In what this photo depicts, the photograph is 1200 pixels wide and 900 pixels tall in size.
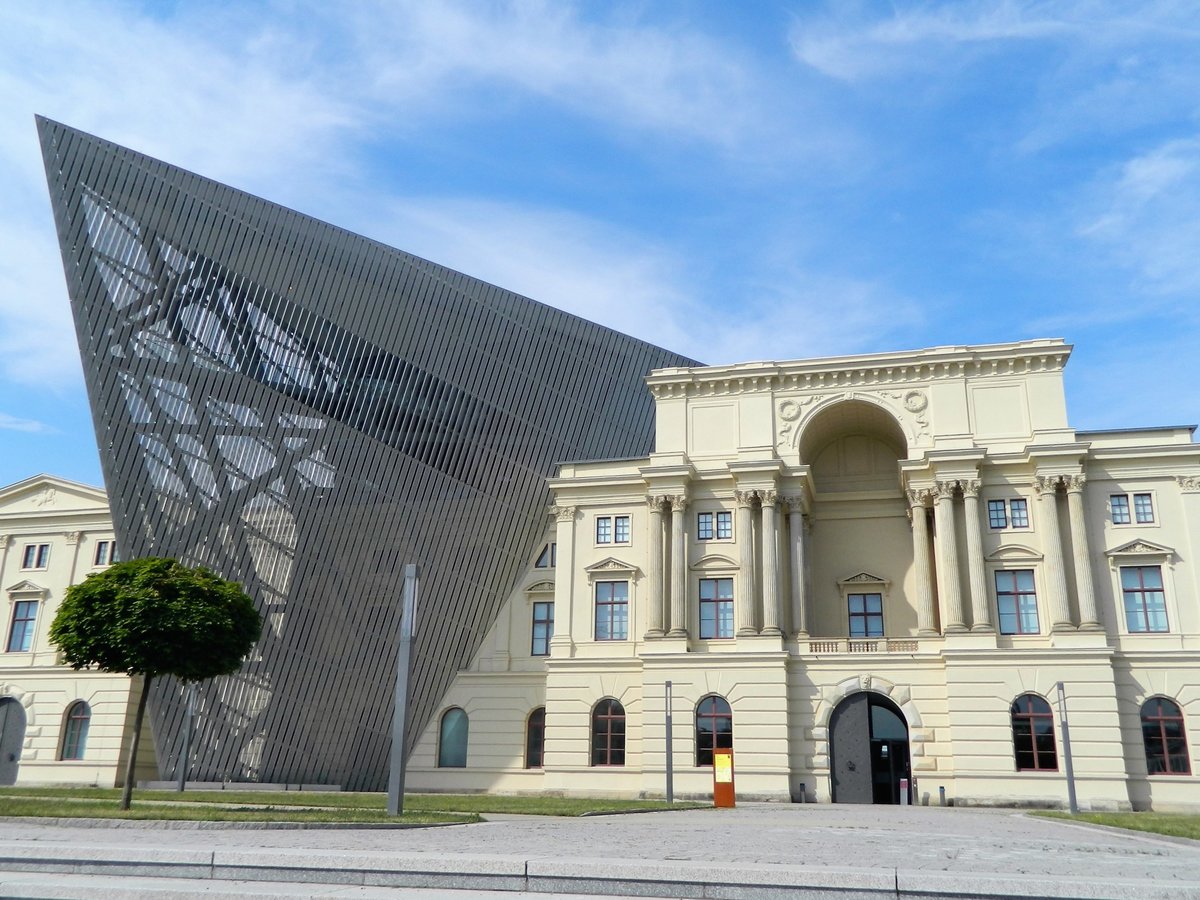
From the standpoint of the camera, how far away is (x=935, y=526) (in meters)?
41.0

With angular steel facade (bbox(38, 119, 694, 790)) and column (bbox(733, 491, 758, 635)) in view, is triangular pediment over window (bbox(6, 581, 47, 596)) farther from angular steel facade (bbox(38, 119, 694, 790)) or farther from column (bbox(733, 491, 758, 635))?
column (bbox(733, 491, 758, 635))

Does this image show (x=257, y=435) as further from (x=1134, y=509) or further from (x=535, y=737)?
(x=1134, y=509)

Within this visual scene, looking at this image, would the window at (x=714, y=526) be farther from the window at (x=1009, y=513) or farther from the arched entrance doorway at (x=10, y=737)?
the arched entrance doorway at (x=10, y=737)

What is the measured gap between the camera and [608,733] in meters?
41.8

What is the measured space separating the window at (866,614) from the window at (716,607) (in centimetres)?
596

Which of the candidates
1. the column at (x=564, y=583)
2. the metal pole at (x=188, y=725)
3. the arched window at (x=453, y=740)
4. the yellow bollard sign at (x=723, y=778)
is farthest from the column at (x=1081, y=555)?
the metal pole at (x=188, y=725)

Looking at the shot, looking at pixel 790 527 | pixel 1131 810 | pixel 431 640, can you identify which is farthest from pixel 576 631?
pixel 1131 810

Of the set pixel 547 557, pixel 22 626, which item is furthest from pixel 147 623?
pixel 22 626

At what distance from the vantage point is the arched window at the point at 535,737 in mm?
43812

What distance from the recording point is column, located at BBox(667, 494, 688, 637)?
A: 41.3 meters

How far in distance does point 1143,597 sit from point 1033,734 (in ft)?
22.4

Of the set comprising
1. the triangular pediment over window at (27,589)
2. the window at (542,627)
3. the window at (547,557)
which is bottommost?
the window at (542,627)

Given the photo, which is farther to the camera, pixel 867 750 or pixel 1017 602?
pixel 1017 602

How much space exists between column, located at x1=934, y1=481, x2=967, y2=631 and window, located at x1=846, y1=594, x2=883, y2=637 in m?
3.93
